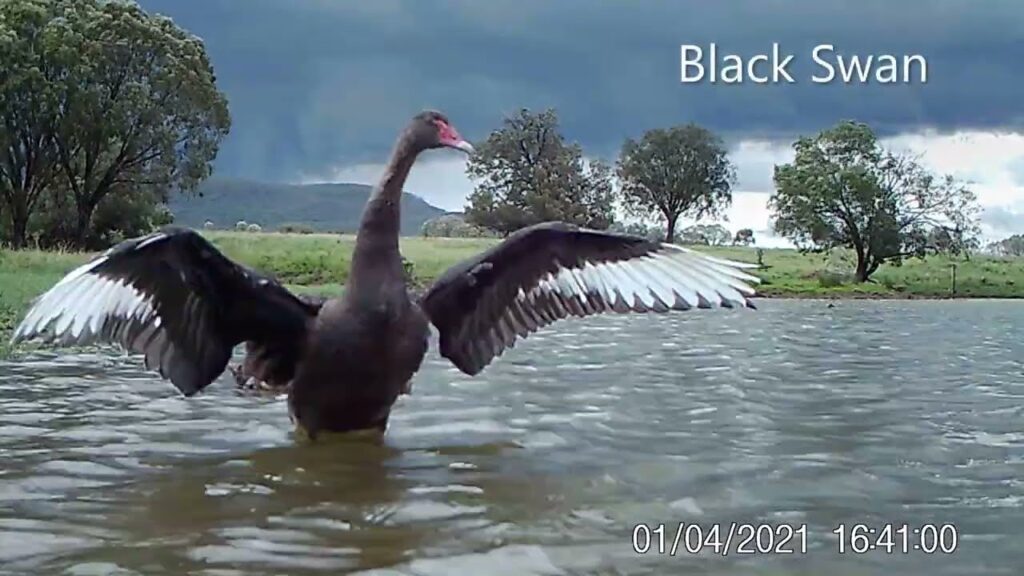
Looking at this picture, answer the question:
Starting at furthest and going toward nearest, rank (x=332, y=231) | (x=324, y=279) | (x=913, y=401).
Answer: (x=332, y=231), (x=324, y=279), (x=913, y=401)

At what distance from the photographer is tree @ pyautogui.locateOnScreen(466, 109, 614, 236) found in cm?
3584

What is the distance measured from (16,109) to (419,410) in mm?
33953

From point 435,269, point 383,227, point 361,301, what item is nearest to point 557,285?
point 383,227

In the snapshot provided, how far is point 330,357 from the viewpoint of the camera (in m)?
6.71

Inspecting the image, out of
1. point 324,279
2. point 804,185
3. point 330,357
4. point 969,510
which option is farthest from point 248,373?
point 804,185

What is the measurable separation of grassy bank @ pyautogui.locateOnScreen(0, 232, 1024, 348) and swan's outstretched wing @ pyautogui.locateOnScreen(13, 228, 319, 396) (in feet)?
5.22

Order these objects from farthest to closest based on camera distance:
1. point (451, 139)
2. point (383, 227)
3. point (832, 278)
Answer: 1. point (832, 278)
2. point (451, 139)
3. point (383, 227)

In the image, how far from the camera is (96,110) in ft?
126

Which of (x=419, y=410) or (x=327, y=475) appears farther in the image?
(x=419, y=410)

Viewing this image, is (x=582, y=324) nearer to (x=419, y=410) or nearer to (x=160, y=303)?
(x=419, y=410)

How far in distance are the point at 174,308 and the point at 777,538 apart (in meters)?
3.54

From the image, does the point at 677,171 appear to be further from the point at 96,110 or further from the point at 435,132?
the point at 435,132

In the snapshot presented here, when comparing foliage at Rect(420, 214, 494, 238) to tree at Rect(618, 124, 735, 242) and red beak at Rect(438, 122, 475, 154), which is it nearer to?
tree at Rect(618, 124, 735, 242)

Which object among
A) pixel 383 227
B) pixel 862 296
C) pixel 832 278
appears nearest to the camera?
pixel 383 227
